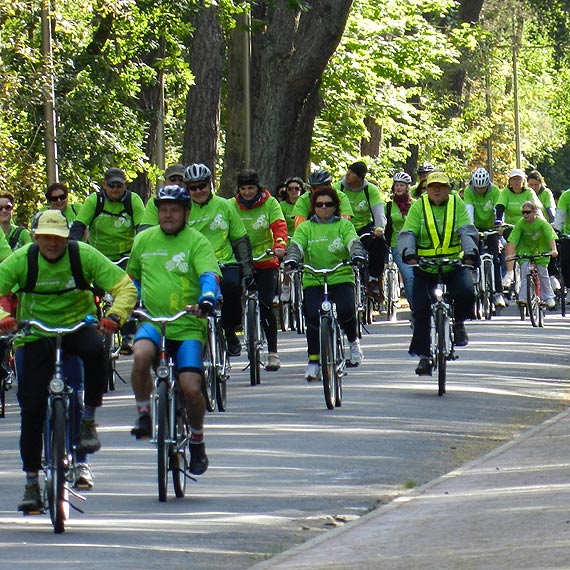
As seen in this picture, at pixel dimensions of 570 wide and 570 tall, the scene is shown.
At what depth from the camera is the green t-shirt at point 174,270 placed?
38.3ft

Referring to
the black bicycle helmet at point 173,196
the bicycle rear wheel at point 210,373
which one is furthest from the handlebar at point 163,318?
the bicycle rear wheel at point 210,373

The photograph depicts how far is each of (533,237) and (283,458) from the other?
13.8m

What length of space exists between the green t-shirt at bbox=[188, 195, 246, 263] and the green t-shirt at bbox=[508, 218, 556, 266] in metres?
10.4

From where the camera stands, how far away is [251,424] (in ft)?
50.4

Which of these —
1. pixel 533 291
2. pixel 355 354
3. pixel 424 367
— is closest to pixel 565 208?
pixel 533 291

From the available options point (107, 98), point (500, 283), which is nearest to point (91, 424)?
point (500, 283)

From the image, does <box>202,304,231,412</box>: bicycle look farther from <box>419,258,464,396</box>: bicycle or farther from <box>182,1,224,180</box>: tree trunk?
<box>182,1,224,180</box>: tree trunk

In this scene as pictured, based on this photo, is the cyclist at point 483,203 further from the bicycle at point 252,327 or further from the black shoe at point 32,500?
the black shoe at point 32,500

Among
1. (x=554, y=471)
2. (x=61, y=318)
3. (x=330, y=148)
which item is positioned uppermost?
(x=330, y=148)

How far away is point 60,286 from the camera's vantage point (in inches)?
430

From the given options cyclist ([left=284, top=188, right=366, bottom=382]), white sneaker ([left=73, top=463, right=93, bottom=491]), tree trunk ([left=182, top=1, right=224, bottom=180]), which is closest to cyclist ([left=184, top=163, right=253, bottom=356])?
cyclist ([left=284, top=188, right=366, bottom=382])

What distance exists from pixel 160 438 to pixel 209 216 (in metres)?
5.65

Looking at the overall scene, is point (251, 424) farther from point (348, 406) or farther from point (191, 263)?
point (191, 263)

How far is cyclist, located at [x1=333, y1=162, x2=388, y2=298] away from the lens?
2305 centimetres
